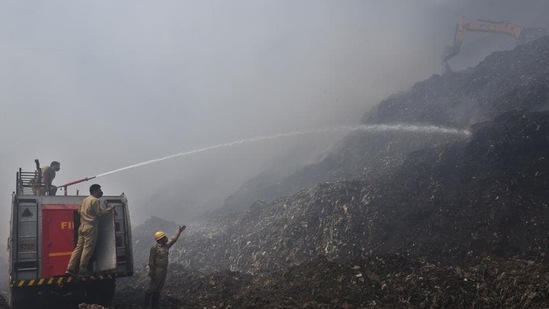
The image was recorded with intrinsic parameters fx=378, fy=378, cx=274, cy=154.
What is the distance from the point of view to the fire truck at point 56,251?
22.2 feet

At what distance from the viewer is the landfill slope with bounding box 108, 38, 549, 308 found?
6.57 meters

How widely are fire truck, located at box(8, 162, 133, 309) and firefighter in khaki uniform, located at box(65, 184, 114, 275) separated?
0.83 feet

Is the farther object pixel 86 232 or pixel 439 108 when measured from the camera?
pixel 439 108

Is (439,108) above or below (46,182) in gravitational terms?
above

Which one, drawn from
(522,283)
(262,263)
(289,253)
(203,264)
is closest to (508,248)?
(522,283)

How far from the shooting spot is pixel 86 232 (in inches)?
273

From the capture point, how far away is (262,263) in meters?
12.5

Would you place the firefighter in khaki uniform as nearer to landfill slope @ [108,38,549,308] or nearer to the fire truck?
the fire truck

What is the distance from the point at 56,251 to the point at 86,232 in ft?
2.41

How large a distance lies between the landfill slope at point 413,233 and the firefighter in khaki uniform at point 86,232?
1.61 metres

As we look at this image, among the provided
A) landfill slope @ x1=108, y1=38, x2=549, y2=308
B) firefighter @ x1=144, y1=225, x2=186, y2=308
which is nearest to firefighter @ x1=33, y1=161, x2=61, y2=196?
landfill slope @ x1=108, y1=38, x2=549, y2=308

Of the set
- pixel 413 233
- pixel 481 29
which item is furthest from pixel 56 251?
A: pixel 481 29

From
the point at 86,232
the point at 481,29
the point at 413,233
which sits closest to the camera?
the point at 86,232

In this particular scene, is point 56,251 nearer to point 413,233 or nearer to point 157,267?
point 157,267
